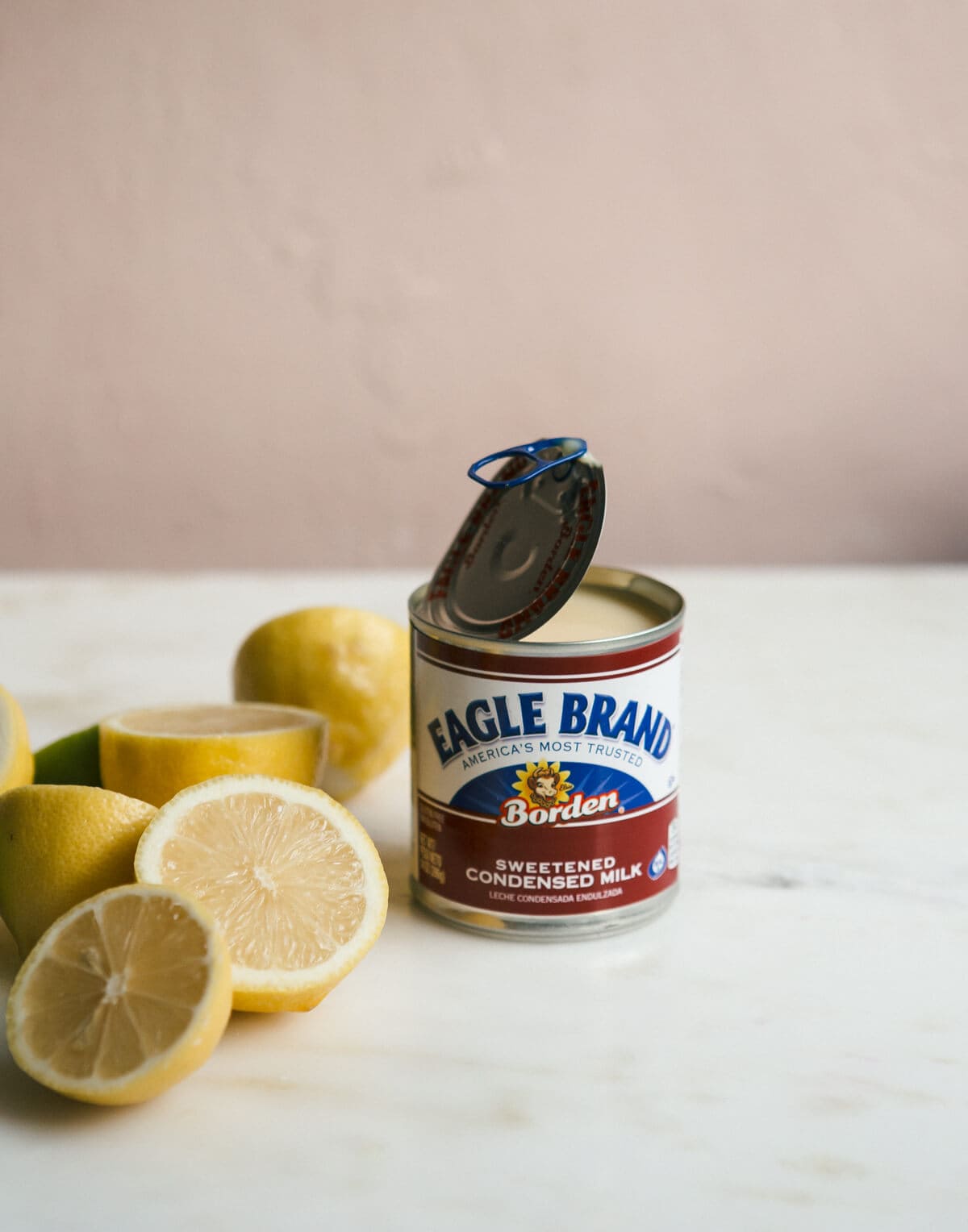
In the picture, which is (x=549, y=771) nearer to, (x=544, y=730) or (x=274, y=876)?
(x=544, y=730)

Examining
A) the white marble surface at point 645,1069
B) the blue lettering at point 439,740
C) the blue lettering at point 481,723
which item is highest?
the blue lettering at point 481,723

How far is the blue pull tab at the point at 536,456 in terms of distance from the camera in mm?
807

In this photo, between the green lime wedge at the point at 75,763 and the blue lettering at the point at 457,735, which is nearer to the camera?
the blue lettering at the point at 457,735

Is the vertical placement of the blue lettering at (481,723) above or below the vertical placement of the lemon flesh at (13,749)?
above

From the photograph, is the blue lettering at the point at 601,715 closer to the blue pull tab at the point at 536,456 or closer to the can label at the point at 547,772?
the can label at the point at 547,772

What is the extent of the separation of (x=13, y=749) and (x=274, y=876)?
0.24m

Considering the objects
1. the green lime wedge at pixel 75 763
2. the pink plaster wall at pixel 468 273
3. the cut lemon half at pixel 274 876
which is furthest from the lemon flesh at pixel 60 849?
the pink plaster wall at pixel 468 273

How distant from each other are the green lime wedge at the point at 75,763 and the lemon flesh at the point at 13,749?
31mm

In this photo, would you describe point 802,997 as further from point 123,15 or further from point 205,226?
point 123,15

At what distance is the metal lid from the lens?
776mm

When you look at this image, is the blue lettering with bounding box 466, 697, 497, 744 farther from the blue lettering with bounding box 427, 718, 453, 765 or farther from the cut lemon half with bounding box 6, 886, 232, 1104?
the cut lemon half with bounding box 6, 886, 232, 1104

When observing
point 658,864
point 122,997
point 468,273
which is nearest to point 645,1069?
point 658,864

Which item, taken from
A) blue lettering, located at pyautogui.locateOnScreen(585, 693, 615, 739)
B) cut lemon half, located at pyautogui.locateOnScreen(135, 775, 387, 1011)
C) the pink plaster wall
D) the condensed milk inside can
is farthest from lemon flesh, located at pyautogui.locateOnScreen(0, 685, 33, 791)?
the pink plaster wall

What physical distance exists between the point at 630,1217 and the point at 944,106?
5.03 ft
